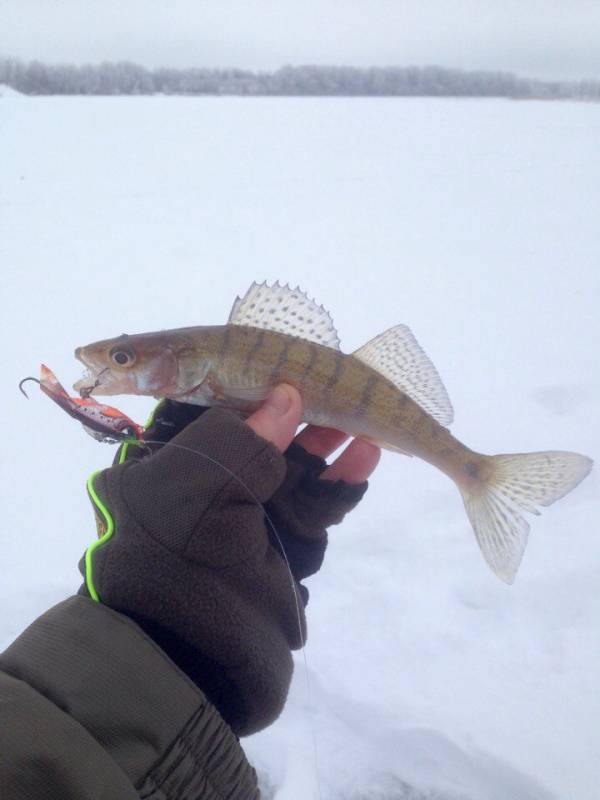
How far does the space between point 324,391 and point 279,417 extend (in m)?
0.28

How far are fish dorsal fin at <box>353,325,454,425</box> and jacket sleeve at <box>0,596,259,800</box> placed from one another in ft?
4.66

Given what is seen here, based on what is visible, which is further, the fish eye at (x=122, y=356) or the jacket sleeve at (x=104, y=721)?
the fish eye at (x=122, y=356)

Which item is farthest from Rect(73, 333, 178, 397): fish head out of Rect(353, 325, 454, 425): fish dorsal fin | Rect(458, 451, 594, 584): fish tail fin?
Rect(458, 451, 594, 584): fish tail fin

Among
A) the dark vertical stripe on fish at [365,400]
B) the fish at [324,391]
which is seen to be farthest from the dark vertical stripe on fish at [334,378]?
the dark vertical stripe on fish at [365,400]

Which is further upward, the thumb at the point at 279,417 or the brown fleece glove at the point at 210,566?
the thumb at the point at 279,417

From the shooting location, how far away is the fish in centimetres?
247

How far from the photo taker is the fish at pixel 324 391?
247 centimetres

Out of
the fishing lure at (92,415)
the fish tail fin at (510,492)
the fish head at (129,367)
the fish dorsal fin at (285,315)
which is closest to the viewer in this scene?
the fishing lure at (92,415)

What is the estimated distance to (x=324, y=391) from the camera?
2467 mm

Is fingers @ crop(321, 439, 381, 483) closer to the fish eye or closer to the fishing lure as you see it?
the fishing lure

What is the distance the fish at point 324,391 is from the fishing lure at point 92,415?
299 mm

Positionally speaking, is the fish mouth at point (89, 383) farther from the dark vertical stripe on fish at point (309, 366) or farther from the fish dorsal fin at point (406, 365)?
the fish dorsal fin at point (406, 365)

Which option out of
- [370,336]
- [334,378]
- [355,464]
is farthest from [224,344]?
[370,336]

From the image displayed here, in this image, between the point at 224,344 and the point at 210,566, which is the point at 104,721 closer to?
the point at 210,566
